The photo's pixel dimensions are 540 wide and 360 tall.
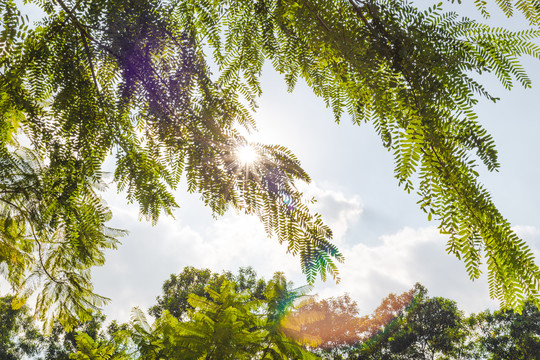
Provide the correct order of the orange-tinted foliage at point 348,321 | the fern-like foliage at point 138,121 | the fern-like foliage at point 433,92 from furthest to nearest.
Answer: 1. the orange-tinted foliage at point 348,321
2. the fern-like foliage at point 138,121
3. the fern-like foliage at point 433,92

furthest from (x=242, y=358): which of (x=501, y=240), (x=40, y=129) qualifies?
(x=501, y=240)

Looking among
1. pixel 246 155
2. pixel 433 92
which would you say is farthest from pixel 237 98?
pixel 433 92

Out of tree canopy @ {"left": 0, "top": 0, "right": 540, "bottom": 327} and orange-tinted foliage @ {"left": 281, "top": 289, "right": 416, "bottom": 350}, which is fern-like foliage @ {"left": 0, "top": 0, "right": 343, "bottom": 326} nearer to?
tree canopy @ {"left": 0, "top": 0, "right": 540, "bottom": 327}

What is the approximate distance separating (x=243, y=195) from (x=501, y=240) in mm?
1065

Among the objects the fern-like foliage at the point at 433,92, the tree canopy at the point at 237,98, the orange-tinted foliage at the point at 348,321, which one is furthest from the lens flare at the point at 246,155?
the orange-tinted foliage at the point at 348,321

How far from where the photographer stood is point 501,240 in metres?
0.73

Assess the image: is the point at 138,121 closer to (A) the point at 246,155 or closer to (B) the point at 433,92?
(A) the point at 246,155

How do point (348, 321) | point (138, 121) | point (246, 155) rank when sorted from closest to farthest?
1. point (246, 155)
2. point (138, 121)
3. point (348, 321)

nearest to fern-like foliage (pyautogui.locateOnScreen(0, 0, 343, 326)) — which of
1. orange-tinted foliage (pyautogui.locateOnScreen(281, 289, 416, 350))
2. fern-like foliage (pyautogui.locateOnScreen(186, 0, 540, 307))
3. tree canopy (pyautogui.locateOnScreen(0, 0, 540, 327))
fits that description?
tree canopy (pyautogui.locateOnScreen(0, 0, 540, 327))

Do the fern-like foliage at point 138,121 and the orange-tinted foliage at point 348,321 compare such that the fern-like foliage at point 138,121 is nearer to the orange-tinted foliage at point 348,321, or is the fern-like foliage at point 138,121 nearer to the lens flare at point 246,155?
the lens flare at point 246,155

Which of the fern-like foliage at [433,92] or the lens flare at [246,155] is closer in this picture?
the fern-like foliage at [433,92]

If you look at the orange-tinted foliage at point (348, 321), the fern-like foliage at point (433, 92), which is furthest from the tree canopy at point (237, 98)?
the orange-tinted foliage at point (348, 321)

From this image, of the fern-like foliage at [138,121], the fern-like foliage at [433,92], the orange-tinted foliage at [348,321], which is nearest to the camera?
the fern-like foliage at [433,92]

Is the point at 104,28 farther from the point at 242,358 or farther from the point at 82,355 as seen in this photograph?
the point at 82,355
